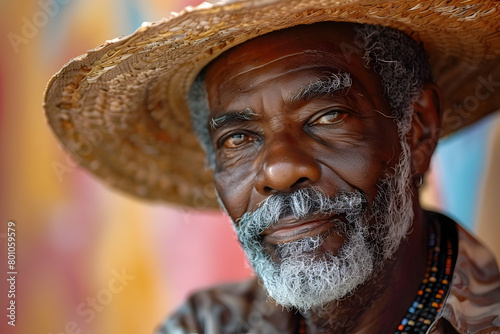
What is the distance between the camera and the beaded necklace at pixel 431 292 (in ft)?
6.55

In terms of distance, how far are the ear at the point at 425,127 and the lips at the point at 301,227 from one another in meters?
0.45

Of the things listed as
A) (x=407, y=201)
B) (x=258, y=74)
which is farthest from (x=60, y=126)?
(x=407, y=201)

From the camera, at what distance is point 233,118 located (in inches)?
78.8

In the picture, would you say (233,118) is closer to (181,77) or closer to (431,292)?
(181,77)

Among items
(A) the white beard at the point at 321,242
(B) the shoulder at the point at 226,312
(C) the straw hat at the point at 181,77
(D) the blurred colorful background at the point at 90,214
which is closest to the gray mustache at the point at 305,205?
(A) the white beard at the point at 321,242

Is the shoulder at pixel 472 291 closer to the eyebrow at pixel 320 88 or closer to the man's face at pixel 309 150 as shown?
the man's face at pixel 309 150

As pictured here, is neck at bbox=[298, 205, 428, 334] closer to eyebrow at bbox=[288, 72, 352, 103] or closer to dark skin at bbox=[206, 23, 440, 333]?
dark skin at bbox=[206, 23, 440, 333]

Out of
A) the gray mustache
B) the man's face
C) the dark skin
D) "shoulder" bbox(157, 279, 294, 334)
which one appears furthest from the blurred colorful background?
the gray mustache

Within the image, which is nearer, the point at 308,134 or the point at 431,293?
the point at 308,134

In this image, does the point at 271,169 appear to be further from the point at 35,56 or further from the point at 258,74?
the point at 35,56

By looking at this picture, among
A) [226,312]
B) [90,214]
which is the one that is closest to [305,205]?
[226,312]

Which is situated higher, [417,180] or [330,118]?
[330,118]

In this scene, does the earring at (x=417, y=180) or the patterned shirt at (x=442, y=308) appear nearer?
the patterned shirt at (x=442, y=308)

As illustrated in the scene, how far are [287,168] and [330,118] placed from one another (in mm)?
244
